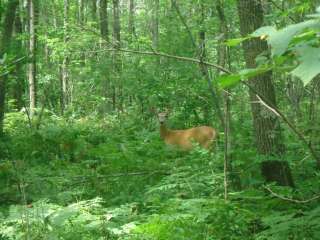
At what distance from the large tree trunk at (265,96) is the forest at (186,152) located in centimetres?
1

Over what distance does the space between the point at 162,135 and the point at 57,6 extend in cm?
1186

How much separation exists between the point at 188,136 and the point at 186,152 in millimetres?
1463

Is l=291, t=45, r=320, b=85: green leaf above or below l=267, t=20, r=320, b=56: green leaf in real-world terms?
A: below

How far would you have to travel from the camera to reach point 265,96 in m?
6.14

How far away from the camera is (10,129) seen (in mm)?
12188

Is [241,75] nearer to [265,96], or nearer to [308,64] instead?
[308,64]

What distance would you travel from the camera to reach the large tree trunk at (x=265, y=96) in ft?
20.3

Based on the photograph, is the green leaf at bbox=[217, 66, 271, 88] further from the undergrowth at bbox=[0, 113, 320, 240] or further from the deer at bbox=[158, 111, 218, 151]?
the deer at bbox=[158, 111, 218, 151]

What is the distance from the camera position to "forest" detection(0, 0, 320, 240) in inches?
137

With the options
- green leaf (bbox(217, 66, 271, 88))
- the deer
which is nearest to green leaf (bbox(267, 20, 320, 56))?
green leaf (bbox(217, 66, 271, 88))

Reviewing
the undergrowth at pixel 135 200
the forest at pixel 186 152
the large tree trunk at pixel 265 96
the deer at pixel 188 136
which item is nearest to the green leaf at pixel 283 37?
the forest at pixel 186 152

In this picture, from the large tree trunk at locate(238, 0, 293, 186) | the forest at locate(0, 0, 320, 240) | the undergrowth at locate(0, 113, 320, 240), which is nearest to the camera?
the forest at locate(0, 0, 320, 240)

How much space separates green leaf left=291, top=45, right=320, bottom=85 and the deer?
8.38 m

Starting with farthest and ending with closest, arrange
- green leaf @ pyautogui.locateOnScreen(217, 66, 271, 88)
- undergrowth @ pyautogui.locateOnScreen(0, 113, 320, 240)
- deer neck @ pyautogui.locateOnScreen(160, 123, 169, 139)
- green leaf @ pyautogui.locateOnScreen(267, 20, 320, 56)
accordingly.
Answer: deer neck @ pyautogui.locateOnScreen(160, 123, 169, 139) → undergrowth @ pyautogui.locateOnScreen(0, 113, 320, 240) → green leaf @ pyautogui.locateOnScreen(217, 66, 271, 88) → green leaf @ pyautogui.locateOnScreen(267, 20, 320, 56)
